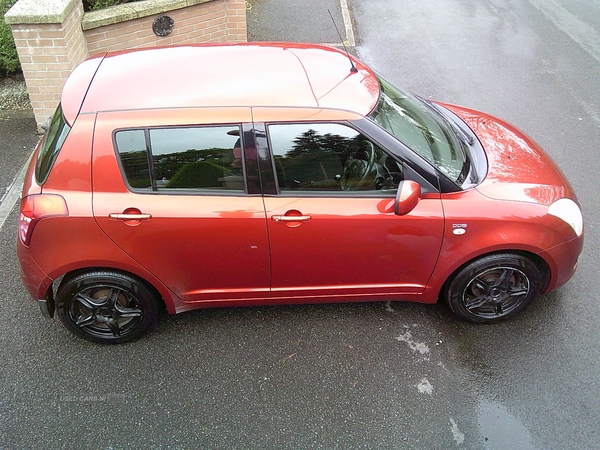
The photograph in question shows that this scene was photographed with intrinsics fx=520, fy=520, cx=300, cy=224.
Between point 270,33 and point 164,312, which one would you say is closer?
point 164,312

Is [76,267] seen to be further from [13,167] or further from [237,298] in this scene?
[13,167]

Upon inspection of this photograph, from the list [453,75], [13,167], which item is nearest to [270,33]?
[453,75]

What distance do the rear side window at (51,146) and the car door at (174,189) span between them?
0.26 m

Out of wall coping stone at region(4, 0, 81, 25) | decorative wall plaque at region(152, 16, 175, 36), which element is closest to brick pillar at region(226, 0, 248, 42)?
decorative wall plaque at region(152, 16, 175, 36)

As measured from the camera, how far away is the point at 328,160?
321 centimetres

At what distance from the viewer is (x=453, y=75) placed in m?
7.70

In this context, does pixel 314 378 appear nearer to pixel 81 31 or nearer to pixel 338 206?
pixel 338 206

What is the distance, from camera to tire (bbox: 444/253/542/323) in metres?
3.49

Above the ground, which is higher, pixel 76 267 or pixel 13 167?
pixel 76 267

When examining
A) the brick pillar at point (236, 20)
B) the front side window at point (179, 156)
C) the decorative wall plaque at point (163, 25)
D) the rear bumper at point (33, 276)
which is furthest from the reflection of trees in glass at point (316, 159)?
the brick pillar at point (236, 20)

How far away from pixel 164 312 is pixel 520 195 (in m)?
2.65

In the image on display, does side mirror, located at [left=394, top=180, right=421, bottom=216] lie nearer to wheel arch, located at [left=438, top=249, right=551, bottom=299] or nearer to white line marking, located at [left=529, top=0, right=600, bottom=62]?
wheel arch, located at [left=438, top=249, right=551, bottom=299]

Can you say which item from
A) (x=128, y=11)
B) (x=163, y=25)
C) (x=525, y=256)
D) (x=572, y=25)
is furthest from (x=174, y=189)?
(x=572, y=25)

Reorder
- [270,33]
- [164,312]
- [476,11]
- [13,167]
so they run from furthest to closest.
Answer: [476,11], [270,33], [13,167], [164,312]
